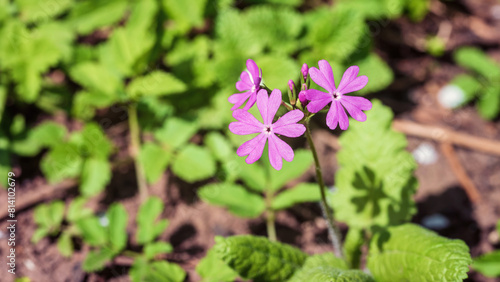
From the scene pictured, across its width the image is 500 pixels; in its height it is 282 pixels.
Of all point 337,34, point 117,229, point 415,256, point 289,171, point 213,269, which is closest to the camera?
point 415,256

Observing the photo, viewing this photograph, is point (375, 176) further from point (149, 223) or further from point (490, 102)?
point (490, 102)

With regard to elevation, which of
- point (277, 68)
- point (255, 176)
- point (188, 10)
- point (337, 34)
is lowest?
point (255, 176)

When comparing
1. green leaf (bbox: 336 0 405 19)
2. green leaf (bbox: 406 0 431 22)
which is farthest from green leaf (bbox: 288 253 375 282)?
green leaf (bbox: 406 0 431 22)

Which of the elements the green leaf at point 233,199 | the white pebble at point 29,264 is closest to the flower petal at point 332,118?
the green leaf at point 233,199

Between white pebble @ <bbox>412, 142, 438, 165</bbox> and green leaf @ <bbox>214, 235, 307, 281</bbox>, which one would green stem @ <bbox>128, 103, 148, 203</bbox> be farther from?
white pebble @ <bbox>412, 142, 438, 165</bbox>

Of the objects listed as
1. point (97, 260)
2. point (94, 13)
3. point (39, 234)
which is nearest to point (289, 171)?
point (97, 260)

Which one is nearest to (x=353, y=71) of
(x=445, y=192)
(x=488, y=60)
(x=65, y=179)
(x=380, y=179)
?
(x=380, y=179)
